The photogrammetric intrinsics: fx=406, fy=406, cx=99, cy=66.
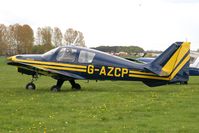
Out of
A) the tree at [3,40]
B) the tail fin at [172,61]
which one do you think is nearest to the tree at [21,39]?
the tree at [3,40]

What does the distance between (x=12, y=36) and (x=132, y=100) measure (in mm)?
124086

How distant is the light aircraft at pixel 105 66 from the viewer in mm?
16625

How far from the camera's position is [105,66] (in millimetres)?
16812

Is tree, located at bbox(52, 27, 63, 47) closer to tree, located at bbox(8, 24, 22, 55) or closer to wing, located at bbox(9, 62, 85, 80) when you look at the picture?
tree, located at bbox(8, 24, 22, 55)

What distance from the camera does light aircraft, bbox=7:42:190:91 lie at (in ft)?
54.5

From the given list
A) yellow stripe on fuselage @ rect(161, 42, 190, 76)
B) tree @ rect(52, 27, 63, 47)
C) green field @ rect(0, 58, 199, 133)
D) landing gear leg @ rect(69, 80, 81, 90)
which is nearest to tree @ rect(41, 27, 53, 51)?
tree @ rect(52, 27, 63, 47)

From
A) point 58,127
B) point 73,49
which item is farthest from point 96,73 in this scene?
point 58,127

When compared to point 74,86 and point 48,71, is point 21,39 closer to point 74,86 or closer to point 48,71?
A: point 74,86

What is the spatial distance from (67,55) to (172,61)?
4417mm

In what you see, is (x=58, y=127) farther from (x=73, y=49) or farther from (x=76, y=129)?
(x=73, y=49)

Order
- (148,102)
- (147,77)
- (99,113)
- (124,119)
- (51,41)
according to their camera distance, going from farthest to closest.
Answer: (51,41) < (147,77) < (148,102) < (99,113) < (124,119)

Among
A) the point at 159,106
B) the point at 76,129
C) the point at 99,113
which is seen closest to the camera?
the point at 76,129

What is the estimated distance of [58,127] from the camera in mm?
8609

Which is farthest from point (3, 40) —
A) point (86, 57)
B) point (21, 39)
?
point (86, 57)
